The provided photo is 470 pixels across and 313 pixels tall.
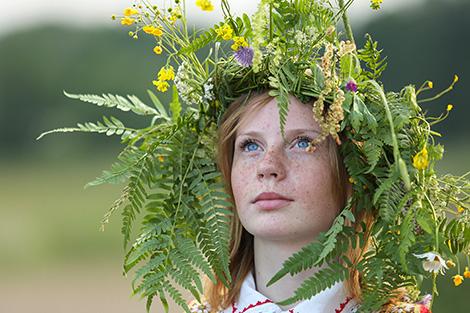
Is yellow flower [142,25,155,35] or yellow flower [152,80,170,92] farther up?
yellow flower [142,25,155,35]

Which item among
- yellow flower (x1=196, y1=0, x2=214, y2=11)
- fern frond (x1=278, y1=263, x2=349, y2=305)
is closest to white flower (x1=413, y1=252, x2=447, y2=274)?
fern frond (x1=278, y1=263, x2=349, y2=305)

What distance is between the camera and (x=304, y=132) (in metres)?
2.23

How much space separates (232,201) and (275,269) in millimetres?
256

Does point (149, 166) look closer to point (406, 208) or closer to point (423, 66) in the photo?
point (406, 208)

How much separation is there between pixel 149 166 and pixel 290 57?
50 cm

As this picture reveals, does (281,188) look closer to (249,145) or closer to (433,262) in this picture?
(249,145)

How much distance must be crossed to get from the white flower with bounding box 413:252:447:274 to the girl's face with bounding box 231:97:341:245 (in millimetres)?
343

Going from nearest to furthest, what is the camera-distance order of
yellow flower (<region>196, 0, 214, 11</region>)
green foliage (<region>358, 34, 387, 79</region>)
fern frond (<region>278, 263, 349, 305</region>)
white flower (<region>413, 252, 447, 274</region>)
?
white flower (<region>413, 252, 447, 274</region>)
fern frond (<region>278, 263, 349, 305</region>)
yellow flower (<region>196, 0, 214, 11</region>)
green foliage (<region>358, 34, 387, 79</region>)

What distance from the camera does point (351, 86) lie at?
7.06ft

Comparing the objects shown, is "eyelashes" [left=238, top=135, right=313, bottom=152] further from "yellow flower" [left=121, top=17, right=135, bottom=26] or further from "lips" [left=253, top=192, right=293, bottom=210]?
"yellow flower" [left=121, top=17, right=135, bottom=26]

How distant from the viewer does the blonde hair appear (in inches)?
90.4

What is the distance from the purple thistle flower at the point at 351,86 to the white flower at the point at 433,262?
456 millimetres

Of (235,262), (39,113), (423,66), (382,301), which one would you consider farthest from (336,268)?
(39,113)

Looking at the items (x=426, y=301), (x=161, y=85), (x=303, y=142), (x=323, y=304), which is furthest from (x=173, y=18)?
(x=426, y=301)
